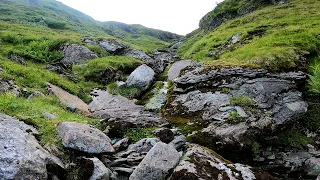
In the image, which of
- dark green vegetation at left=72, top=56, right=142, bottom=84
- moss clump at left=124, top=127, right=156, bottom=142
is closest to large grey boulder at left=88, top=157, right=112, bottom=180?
moss clump at left=124, top=127, right=156, bottom=142

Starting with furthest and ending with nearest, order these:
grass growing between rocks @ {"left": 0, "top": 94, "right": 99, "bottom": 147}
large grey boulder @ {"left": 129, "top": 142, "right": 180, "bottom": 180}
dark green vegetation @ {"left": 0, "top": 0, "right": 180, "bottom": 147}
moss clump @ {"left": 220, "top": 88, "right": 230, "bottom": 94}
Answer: moss clump @ {"left": 220, "top": 88, "right": 230, "bottom": 94}
dark green vegetation @ {"left": 0, "top": 0, "right": 180, "bottom": 147}
grass growing between rocks @ {"left": 0, "top": 94, "right": 99, "bottom": 147}
large grey boulder @ {"left": 129, "top": 142, "right": 180, "bottom": 180}

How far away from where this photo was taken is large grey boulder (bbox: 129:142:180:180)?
9.00 m

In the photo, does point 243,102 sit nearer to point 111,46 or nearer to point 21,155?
point 21,155

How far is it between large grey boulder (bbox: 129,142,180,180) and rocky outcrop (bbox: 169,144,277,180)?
0.28 meters

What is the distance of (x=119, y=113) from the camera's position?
659 inches

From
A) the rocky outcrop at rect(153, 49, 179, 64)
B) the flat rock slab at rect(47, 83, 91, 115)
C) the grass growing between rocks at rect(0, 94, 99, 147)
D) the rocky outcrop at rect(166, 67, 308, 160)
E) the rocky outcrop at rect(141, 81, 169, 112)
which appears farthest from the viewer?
the rocky outcrop at rect(153, 49, 179, 64)

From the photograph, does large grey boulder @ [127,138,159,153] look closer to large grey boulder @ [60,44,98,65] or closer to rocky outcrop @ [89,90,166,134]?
rocky outcrop @ [89,90,166,134]

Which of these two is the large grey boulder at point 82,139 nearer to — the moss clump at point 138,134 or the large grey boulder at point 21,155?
the large grey boulder at point 21,155

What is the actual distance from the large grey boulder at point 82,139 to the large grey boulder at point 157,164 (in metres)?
1.66

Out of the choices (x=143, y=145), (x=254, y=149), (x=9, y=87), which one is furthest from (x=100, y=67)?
(x=254, y=149)

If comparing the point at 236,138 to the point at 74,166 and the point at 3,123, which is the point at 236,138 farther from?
the point at 3,123

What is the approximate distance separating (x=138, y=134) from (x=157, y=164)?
13.1 feet

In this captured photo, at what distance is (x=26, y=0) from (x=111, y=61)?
102920 millimetres

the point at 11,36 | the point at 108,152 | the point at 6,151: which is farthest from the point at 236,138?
the point at 11,36
